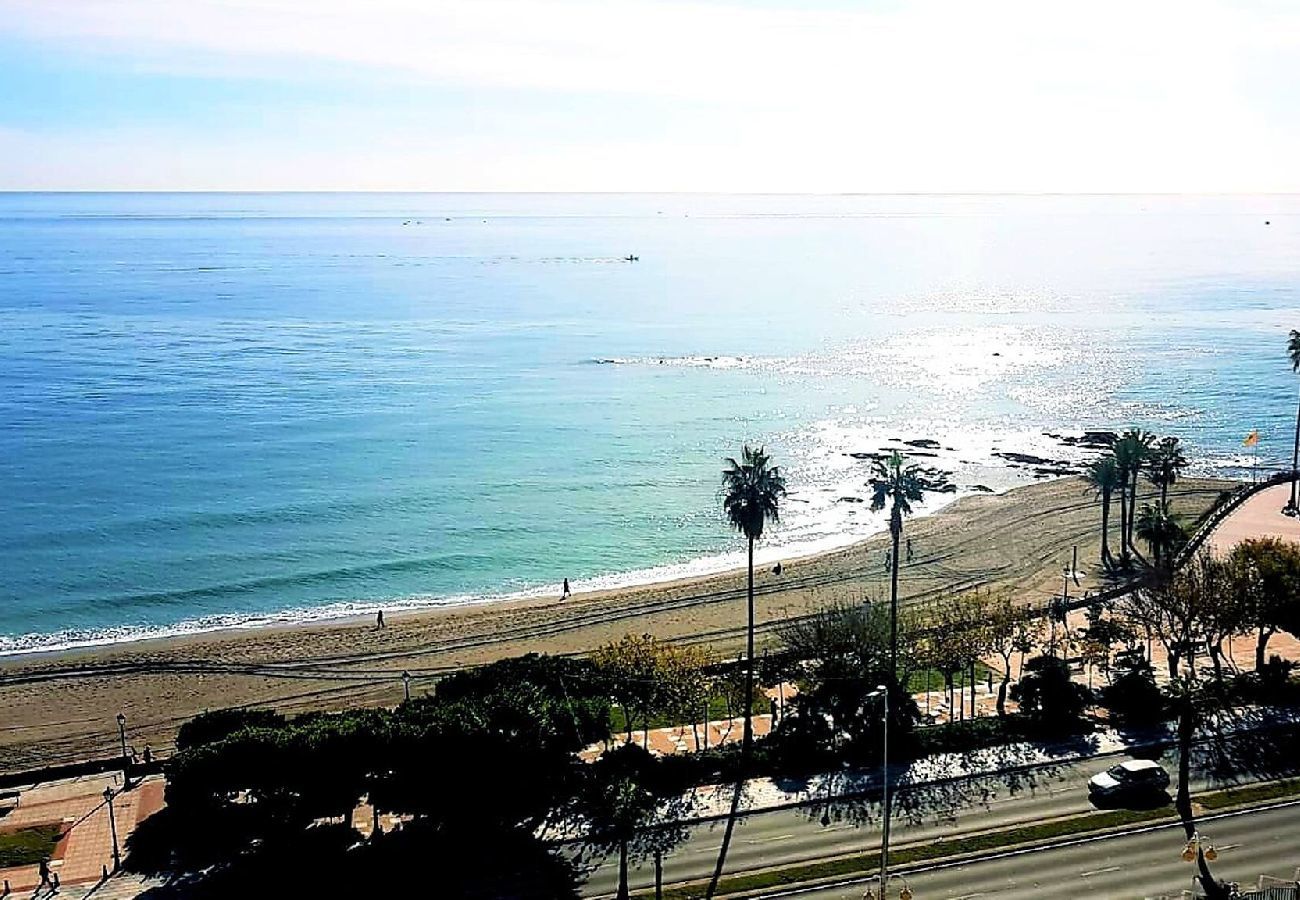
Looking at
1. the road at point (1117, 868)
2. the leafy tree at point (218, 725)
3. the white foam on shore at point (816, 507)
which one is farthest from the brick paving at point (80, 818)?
the road at point (1117, 868)

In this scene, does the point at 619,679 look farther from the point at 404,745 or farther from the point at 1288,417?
the point at 1288,417

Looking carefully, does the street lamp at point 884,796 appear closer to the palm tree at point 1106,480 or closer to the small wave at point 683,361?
the palm tree at point 1106,480

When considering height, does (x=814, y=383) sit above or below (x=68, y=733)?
above

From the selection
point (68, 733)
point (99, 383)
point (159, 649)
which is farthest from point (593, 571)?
point (99, 383)

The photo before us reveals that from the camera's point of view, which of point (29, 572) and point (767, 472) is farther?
point (29, 572)

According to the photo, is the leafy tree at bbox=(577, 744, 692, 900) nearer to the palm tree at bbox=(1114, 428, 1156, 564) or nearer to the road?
the road
